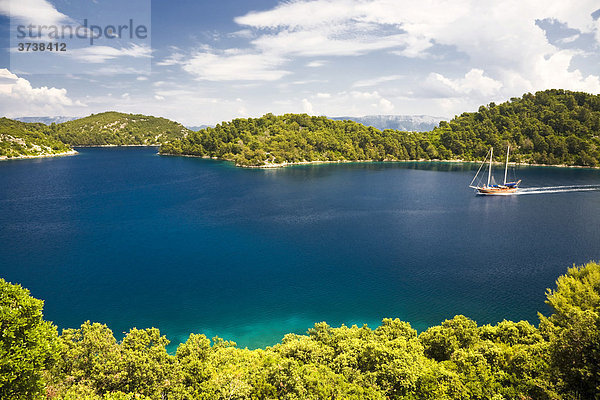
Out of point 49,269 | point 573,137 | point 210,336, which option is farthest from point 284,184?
point 573,137

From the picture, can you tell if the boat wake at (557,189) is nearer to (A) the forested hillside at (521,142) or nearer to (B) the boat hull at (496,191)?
(B) the boat hull at (496,191)

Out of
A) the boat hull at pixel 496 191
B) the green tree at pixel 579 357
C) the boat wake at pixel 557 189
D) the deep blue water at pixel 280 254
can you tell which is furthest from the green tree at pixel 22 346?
the boat wake at pixel 557 189

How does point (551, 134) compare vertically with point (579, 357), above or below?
above

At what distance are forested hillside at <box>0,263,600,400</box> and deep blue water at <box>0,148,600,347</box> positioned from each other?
12304 mm

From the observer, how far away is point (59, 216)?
7269cm

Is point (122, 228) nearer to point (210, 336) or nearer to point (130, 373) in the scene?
point (210, 336)

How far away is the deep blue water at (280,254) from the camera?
3834 centimetres

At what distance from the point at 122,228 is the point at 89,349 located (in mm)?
49694

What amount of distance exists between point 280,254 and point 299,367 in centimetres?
3471

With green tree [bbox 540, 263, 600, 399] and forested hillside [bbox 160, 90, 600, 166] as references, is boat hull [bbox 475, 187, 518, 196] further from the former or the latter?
forested hillside [bbox 160, 90, 600, 166]

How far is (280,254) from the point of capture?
5469 cm

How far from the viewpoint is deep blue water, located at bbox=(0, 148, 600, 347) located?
38344mm

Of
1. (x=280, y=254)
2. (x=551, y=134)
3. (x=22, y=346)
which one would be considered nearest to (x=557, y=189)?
(x=551, y=134)

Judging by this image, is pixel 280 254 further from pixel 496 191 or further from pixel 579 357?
pixel 496 191
